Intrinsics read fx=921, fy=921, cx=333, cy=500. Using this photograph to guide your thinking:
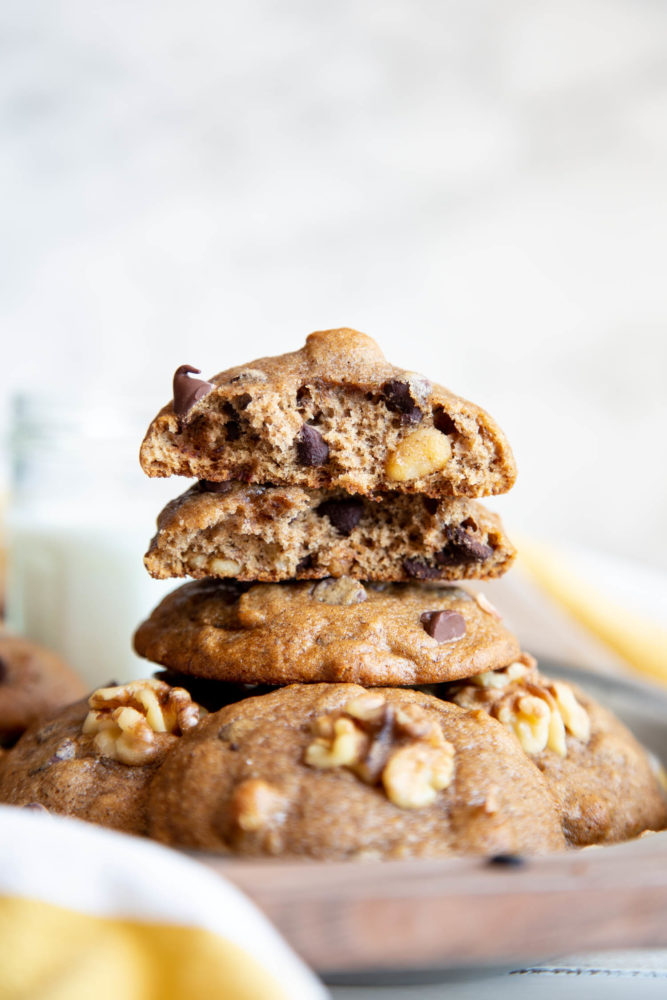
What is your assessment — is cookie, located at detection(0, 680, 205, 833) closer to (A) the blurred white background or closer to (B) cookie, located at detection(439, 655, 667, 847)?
(B) cookie, located at detection(439, 655, 667, 847)

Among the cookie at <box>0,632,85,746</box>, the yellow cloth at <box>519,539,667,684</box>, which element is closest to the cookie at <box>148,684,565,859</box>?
the cookie at <box>0,632,85,746</box>

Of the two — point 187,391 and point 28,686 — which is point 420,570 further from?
point 28,686

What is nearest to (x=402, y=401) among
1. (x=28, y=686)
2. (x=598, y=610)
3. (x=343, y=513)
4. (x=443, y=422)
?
(x=443, y=422)

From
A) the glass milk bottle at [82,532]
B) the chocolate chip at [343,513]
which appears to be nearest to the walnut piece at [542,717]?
the chocolate chip at [343,513]

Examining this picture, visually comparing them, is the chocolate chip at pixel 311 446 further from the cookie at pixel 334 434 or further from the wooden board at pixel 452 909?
the wooden board at pixel 452 909

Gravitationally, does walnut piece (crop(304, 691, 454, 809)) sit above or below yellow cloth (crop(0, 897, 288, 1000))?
above

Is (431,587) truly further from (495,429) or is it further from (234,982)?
(234,982)

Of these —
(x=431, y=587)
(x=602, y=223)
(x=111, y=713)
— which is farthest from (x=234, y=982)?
(x=602, y=223)
